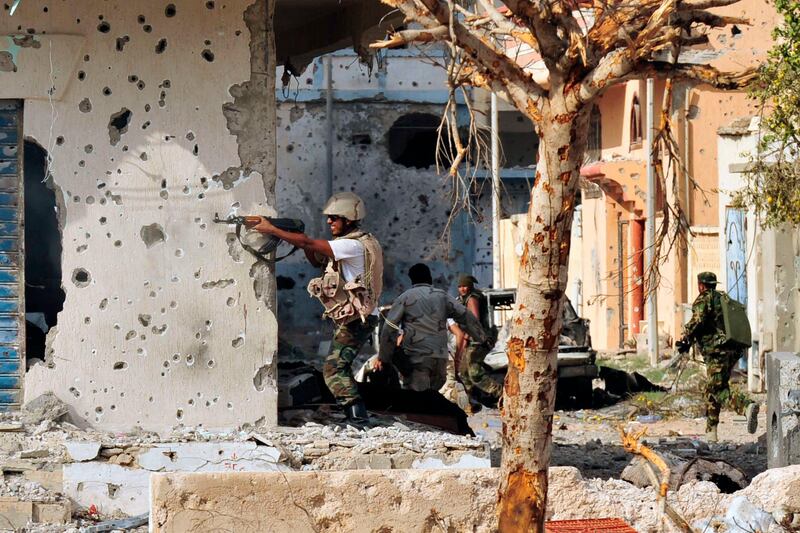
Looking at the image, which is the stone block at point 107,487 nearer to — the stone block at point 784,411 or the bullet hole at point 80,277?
the bullet hole at point 80,277

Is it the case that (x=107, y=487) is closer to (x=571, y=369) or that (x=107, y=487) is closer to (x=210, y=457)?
(x=210, y=457)

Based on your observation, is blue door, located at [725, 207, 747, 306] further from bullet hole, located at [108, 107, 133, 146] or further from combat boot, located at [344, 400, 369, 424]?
bullet hole, located at [108, 107, 133, 146]

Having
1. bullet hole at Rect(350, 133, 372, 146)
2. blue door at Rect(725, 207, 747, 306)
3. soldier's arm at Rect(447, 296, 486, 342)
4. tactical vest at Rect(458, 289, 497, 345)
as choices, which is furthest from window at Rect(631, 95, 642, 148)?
soldier's arm at Rect(447, 296, 486, 342)

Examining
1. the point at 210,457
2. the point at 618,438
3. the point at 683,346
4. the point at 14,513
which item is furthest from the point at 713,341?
the point at 14,513

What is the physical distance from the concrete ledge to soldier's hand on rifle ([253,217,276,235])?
2373mm

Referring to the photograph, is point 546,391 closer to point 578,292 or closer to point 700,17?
point 700,17

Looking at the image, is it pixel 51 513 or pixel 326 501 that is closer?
pixel 326 501

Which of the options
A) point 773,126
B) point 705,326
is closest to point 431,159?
point 705,326

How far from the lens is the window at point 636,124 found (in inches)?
976

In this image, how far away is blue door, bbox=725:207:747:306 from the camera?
58.0 feet

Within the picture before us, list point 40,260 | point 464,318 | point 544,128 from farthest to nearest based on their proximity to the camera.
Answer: point 464,318 → point 40,260 → point 544,128

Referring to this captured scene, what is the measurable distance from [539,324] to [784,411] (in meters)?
4.24

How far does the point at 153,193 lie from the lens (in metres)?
8.63

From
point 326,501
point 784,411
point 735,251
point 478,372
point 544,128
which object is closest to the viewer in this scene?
point 544,128
